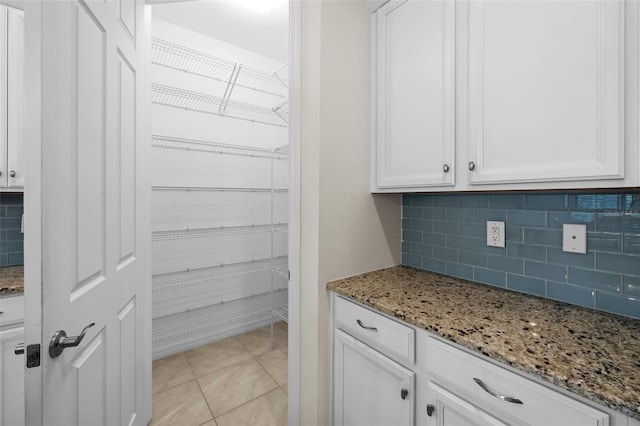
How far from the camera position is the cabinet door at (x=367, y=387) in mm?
1076

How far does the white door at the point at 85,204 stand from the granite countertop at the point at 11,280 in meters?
0.45

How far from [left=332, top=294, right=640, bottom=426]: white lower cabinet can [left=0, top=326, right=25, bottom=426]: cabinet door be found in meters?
1.34

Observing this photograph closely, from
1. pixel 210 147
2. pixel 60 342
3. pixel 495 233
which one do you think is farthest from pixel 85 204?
pixel 210 147

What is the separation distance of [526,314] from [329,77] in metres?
1.27

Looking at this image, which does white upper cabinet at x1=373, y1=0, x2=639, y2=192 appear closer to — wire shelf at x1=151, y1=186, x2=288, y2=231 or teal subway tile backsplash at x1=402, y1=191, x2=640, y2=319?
teal subway tile backsplash at x1=402, y1=191, x2=640, y2=319

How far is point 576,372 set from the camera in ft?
2.23

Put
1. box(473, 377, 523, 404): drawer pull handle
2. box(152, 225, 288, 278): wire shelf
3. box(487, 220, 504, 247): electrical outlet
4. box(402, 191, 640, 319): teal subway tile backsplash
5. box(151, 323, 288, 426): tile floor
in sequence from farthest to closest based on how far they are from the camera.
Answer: box(152, 225, 288, 278): wire shelf, box(151, 323, 288, 426): tile floor, box(487, 220, 504, 247): electrical outlet, box(402, 191, 640, 319): teal subway tile backsplash, box(473, 377, 523, 404): drawer pull handle

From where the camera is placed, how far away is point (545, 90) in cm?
95

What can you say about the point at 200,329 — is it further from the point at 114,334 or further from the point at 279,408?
the point at 114,334

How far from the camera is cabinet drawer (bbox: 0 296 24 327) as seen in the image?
120cm

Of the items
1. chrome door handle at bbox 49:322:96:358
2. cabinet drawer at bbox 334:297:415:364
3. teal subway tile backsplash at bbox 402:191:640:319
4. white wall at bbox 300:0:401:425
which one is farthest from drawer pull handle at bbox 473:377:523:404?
chrome door handle at bbox 49:322:96:358

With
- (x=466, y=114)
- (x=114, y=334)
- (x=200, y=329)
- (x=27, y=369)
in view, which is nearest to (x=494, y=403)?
(x=466, y=114)

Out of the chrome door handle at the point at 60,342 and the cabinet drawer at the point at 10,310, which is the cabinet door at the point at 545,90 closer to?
the chrome door handle at the point at 60,342

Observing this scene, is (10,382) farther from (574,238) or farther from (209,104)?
(574,238)
